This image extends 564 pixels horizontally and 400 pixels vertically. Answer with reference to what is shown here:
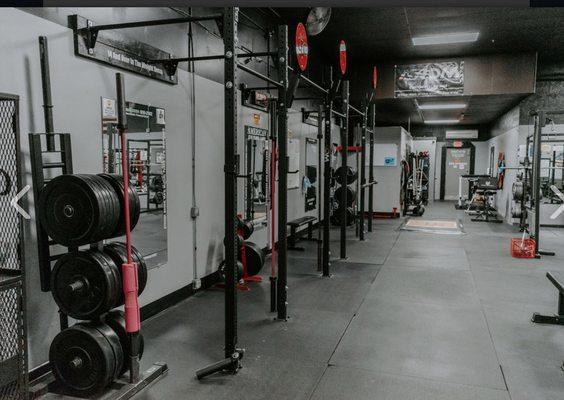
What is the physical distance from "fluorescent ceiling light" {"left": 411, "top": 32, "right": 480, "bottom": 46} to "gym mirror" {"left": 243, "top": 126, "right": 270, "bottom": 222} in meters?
3.59

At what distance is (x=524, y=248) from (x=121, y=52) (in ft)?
19.0

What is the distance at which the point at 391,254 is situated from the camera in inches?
253

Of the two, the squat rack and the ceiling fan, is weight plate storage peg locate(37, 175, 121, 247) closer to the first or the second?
the squat rack

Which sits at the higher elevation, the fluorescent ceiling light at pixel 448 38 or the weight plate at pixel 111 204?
the fluorescent ceiling light at pixel 448 38

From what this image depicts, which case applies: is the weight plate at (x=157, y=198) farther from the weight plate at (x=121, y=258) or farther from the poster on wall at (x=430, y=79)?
the poster on wall at (x=430, y=79)

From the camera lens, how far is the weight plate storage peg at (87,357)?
7.70 feet

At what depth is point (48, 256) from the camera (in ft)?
7.91

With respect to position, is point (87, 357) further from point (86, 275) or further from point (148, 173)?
point (148, 173)

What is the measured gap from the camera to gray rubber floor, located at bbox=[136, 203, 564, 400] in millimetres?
2555

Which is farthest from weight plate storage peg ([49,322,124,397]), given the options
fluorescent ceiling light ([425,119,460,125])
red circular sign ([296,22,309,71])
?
fluorescent ceiling light ([425,119,460,125])

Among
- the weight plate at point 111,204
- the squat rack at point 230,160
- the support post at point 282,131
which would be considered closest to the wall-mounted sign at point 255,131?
the support post at point 282,131

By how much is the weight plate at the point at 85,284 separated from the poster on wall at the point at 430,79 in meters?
7.87

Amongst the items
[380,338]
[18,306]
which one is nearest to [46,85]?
[18,306]

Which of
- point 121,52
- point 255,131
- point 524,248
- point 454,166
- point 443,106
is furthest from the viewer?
point 454,166
